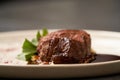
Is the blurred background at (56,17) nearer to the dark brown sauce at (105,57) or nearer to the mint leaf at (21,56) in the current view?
the dark brown sauce at (105,57)

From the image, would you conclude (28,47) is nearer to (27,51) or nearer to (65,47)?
(27,51)

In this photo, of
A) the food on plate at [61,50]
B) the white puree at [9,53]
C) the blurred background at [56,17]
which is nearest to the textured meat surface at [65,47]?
the food on plate at [61,50]

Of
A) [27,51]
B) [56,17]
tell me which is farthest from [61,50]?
[56,17]

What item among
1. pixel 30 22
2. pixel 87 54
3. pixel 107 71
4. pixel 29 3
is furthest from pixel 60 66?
pixel 29 3

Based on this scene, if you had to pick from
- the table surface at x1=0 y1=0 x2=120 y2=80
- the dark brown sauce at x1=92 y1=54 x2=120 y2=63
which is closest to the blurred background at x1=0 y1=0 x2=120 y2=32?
the table surface at x1=0 y1=0 x2=120 y2=80

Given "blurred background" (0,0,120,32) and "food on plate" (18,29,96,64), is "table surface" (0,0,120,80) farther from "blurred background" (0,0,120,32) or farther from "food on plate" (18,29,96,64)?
"food on plate" (18,29,96,64)

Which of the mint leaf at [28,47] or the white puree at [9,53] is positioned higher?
the mint leaf at [28,47]
